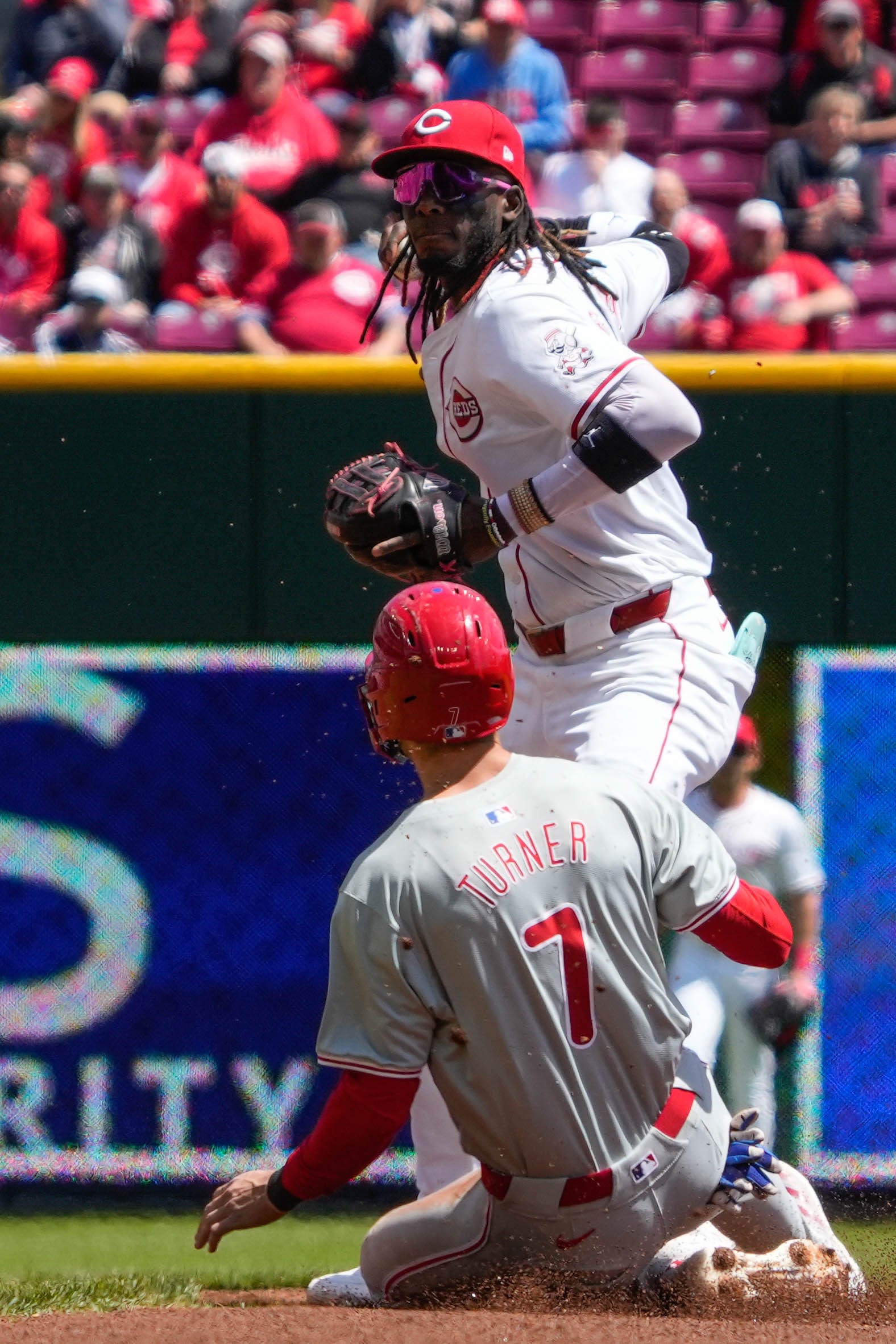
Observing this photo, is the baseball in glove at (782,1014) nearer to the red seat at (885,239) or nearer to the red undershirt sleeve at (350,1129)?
the red undershirt sleeve at (350,1129)

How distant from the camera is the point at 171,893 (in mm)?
5281

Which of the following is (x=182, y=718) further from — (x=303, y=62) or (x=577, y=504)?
(x=303, y=62)

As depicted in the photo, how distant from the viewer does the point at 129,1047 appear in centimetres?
518

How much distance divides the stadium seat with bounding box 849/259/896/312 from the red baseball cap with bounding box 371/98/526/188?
410 cm

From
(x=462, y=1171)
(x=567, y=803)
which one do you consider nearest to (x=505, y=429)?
(x=567, y=803)

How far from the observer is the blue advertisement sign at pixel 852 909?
5125 millimetres

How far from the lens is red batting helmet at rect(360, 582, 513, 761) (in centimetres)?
276

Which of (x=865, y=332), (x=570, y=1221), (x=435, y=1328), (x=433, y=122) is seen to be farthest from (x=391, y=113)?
(x=435, y=1328)

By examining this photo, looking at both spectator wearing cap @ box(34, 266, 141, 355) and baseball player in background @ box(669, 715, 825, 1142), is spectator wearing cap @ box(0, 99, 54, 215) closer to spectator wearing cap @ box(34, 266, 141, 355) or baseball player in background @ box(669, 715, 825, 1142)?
spectator wearing cap @ box(34, 266, 141, 355)

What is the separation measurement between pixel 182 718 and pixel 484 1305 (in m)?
2.78

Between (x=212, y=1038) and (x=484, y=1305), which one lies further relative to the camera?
(x=212, y=1038)

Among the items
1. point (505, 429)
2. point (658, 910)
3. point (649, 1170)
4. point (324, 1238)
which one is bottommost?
point (324, 1238)

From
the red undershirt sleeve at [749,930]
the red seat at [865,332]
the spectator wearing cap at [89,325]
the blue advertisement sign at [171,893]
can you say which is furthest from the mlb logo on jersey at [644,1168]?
the red seat at [865,332]

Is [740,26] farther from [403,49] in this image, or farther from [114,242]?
[114,242]
